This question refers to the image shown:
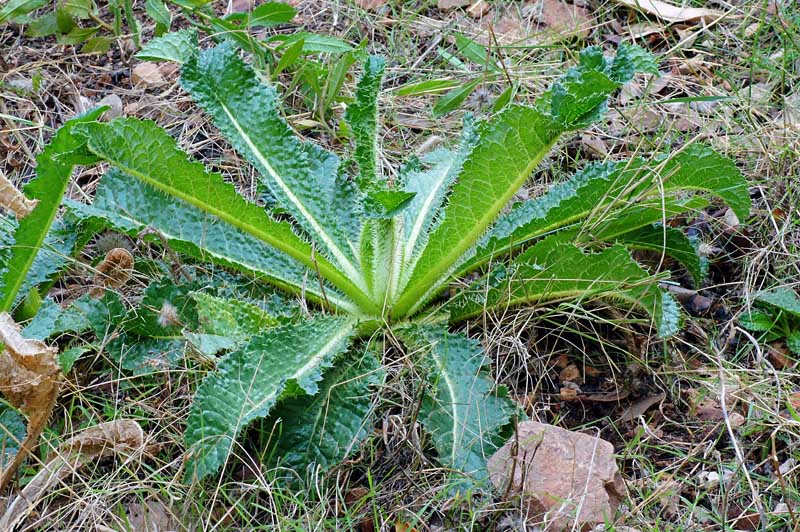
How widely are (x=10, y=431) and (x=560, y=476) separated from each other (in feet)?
3.80

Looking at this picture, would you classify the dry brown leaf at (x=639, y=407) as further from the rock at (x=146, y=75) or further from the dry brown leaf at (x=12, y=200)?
the rock at (x=146, y=75)

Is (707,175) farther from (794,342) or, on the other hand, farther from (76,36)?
(76,36)

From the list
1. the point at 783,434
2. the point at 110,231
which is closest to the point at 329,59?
the point at 110,231

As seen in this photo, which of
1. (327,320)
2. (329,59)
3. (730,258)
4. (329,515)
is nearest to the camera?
(329,515)

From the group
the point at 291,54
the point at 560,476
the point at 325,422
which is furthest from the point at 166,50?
the point at 560,476

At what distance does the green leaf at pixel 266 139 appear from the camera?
2.08 m

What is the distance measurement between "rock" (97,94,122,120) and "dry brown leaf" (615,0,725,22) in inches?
69.6

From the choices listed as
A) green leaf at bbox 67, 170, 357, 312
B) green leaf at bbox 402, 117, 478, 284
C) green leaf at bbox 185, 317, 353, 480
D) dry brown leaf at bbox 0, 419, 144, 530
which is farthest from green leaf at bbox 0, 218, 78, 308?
green leaf at bbox 402, 117, 478, 284

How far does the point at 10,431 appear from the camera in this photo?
1820 millimetres

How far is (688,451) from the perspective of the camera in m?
1.80

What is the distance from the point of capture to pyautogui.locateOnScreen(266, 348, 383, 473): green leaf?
5.58 ft

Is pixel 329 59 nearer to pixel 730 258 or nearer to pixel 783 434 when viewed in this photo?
pixel 730 258

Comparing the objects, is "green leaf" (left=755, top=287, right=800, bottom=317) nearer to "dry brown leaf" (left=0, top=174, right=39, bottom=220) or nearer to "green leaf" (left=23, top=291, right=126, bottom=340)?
"green leaf" (left=23, top=291, right=126, bottom=340)

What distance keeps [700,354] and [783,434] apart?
0.89ft
